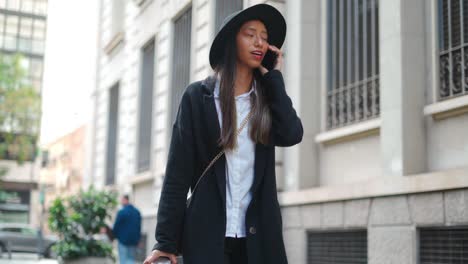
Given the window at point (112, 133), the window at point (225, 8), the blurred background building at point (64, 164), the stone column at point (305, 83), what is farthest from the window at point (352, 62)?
the blurred background building at point (64, 164)

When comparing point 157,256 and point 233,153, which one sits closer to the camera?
point 157,256

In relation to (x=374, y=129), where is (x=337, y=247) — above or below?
below

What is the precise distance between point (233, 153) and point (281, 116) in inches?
9.8

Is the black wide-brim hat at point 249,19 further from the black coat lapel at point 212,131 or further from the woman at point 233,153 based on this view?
the black coat lapel at point 212,131

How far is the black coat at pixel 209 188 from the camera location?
2.82 meters

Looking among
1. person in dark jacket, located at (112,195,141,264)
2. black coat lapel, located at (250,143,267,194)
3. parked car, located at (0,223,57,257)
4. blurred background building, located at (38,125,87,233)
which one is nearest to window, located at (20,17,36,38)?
blurred background building, located at (38,125,87,233)

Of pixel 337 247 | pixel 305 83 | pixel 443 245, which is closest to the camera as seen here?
pixel 443 245

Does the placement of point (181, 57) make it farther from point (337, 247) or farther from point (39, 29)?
point (39, 29)

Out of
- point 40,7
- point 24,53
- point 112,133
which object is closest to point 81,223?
point 112,133

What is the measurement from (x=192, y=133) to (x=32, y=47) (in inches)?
2217

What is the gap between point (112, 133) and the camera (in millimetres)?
21719

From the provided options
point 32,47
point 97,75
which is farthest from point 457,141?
point 32,47

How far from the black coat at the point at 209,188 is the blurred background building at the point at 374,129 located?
3.69 meters

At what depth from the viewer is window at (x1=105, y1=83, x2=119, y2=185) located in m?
21.4
